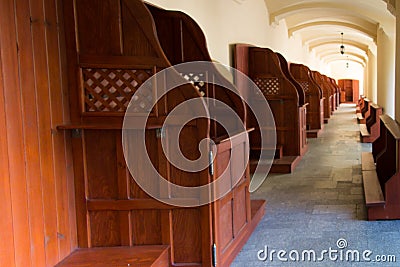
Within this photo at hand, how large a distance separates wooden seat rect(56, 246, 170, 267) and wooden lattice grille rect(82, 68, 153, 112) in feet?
2.76

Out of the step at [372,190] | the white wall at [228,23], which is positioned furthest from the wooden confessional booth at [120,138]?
the step at [372,190]

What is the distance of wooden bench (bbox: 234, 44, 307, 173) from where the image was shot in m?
6.82

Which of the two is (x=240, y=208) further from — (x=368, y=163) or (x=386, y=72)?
(x=386, y=72)

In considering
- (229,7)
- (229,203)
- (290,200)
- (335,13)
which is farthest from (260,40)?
(229,203)

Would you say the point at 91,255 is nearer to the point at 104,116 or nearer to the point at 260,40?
the point at 104,116

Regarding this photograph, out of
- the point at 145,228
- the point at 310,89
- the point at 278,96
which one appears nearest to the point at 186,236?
the point at 145,228

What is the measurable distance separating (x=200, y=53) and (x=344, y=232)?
187cm

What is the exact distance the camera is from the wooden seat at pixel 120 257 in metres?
2.58

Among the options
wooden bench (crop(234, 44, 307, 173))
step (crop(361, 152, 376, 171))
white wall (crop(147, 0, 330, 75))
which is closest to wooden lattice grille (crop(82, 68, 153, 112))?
white wall (crop(147, 0, 330, 75))

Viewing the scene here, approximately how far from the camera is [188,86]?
2.63 m

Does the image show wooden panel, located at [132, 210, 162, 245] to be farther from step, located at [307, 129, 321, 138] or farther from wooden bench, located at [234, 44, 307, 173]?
step, located at [307, 129, 321, 138]

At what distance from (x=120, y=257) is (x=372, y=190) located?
280 cm

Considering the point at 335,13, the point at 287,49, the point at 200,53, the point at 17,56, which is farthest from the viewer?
the point at 287,49

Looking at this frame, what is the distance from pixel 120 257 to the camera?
2656 millimetres
